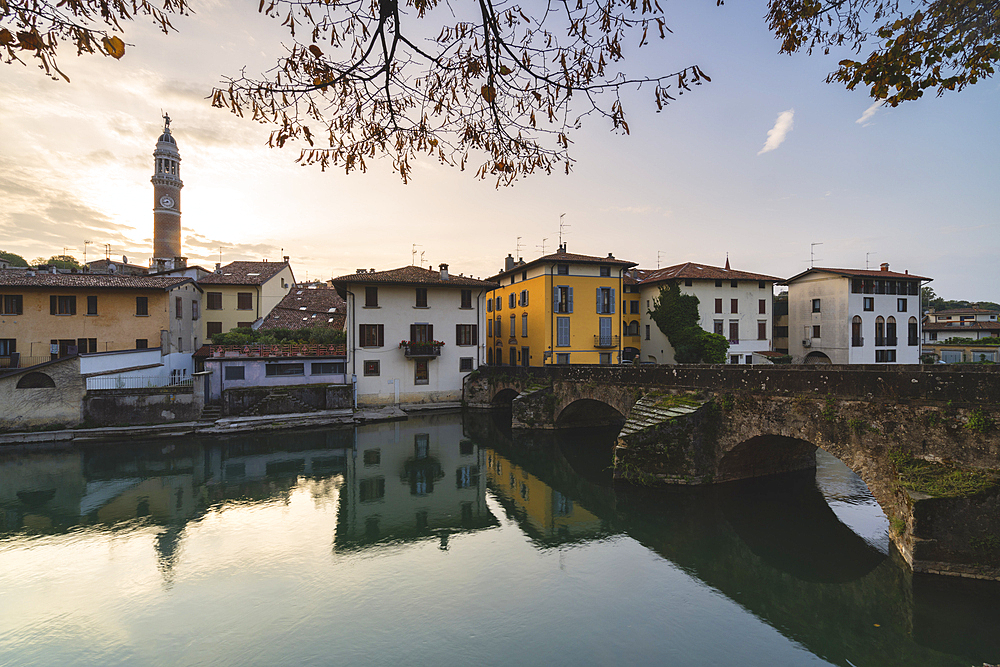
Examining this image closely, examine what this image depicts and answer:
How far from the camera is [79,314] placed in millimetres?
28844

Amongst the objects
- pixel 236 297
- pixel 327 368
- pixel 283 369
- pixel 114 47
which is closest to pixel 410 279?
pixel 327 368

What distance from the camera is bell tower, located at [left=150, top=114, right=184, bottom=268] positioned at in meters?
68.9

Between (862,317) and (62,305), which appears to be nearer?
(62,305)

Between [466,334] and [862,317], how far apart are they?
35927 millimetres

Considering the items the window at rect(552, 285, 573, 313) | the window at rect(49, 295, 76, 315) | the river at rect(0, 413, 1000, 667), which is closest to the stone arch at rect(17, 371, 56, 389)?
the window at rect(49, 295, 76, 315)

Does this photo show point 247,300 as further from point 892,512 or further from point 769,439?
point 892,512

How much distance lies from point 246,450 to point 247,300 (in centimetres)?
2350

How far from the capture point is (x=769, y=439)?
49.6ft

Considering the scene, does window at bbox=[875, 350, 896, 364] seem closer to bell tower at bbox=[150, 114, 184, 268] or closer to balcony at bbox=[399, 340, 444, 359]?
balcony at bbox=[399, 340, 444, 359]

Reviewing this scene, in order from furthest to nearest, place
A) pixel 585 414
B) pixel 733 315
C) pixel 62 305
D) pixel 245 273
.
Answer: pixel 245 273, pixel 733 315, pixel 62 305, pixel 585 414

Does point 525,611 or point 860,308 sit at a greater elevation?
point 860,308

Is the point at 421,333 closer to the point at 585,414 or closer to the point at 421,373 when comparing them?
the point at 421,373

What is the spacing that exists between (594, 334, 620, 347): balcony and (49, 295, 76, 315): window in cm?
3799

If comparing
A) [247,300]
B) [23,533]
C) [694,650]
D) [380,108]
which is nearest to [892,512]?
[694,650]
